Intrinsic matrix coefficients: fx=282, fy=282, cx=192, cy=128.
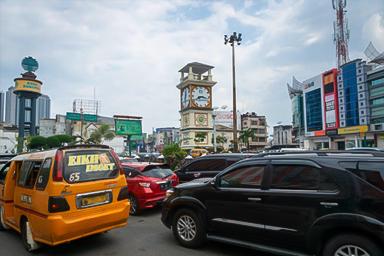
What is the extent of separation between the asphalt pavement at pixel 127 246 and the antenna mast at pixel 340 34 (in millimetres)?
60064

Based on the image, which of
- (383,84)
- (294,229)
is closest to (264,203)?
(294,229)

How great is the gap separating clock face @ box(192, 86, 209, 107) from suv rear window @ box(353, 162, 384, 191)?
2046 inches

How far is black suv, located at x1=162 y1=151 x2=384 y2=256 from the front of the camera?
3.55 m

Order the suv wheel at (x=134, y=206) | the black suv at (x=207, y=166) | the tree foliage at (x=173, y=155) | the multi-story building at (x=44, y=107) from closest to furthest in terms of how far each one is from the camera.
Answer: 1. the suv wheel at (x=134, y=206)
2. the black suv at (x=207, y=166)
3. the tree foliage at (x=173, y=155)
4. the multi-story building at (x=44, y=107)

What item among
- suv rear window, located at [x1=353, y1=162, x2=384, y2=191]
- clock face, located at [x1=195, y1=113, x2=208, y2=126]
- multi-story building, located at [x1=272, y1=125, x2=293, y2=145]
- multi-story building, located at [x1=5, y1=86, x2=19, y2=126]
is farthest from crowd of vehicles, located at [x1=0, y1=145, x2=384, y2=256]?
multi-story building, located at [x1=5, y1=86, x2=19, y2=126]

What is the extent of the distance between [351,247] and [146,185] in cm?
561

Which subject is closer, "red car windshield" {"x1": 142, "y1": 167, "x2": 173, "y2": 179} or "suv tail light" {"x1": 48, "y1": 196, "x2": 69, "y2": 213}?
"suv tail light" {"x1": 48, "y1": 196, "x2": 69, "y2": 213}

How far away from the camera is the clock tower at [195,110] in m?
54.0

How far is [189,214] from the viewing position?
538cm

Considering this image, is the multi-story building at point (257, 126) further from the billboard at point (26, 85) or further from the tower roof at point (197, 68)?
the billboard at point (26, 85)

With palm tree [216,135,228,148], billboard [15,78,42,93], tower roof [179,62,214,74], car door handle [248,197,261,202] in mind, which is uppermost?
tower roof [179,62,214,74]

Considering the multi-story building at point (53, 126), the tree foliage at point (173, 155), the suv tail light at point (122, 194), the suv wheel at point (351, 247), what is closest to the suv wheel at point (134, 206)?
the suv tail light at point (122, 194)

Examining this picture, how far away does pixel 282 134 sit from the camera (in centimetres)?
10562

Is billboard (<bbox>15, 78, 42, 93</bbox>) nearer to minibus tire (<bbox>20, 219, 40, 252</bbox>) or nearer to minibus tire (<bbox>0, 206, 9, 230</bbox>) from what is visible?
minibus tire (<bbox>0, 206, 9, 230</bbox>)
